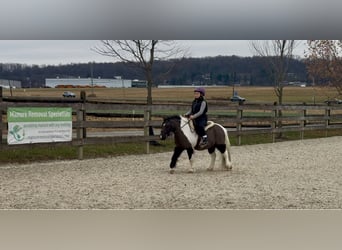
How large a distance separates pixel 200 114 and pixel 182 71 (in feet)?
8.23

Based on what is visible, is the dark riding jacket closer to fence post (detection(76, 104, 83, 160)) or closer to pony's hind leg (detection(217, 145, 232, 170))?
pony's hind leg (detection(217, 145, 232, 170))

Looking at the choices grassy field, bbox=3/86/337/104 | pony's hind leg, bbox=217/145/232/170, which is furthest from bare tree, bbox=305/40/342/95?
pony's hind leg, bbox=217/145/232/170

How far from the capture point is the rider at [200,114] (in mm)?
7719

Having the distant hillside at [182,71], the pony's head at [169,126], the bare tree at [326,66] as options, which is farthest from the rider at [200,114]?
the bare tree at [326,66]

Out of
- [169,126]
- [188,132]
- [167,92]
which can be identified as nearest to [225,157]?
[188,132]

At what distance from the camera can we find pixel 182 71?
10.1 m

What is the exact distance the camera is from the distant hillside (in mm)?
6459

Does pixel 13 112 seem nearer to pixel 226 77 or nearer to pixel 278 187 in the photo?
pixel 226 77

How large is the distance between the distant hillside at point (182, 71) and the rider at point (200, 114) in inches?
13.8

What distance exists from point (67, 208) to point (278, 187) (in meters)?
3.01

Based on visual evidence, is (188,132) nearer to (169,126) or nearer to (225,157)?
(169,126)

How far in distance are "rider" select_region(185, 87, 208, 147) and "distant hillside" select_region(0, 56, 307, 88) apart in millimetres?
351

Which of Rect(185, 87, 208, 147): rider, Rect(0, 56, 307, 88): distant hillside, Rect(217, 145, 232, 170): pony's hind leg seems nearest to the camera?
Rect(0, 56, 307, 88): distant hillside

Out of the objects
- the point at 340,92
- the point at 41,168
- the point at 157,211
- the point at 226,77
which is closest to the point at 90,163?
the point at 41,168
